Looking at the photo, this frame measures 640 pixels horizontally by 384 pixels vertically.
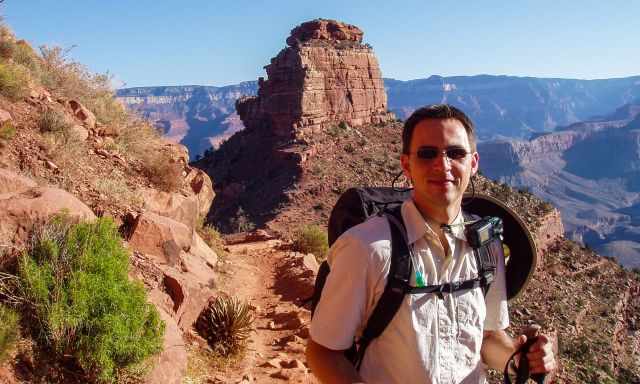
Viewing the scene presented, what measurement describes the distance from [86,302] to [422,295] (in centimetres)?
312

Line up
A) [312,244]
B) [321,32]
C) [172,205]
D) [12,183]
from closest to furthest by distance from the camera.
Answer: [12,183], [172,205], [312,244], [321,32]

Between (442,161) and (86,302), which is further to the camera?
(86,302)

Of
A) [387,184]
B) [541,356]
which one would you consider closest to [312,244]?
[541,356]

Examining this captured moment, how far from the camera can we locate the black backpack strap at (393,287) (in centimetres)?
184

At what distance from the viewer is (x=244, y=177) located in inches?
1225

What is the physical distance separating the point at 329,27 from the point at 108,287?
36.1 m

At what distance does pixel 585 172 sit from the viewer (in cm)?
16562

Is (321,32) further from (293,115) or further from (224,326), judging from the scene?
(224,326)

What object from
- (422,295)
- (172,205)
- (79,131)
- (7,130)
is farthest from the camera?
(172,205)

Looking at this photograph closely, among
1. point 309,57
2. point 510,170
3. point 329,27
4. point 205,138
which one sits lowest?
point 510,170

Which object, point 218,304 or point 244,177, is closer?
point 218,304

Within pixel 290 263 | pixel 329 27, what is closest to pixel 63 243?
pixel 290 263

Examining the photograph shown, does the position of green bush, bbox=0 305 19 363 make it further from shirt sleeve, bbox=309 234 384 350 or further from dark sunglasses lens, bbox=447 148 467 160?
dark sunglasses lens, bbox=447 148 467 160

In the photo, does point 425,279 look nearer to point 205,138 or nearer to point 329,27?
point 329,27
